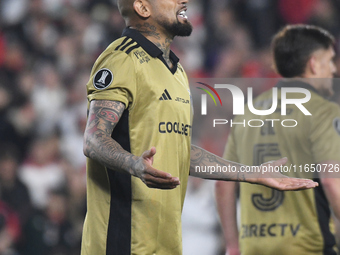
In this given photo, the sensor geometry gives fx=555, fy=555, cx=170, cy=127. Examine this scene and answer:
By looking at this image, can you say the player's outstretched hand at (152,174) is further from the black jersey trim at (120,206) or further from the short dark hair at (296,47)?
the short dark hair at (296,47)

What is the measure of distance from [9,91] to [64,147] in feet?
3.89

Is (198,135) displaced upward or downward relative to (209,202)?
upward

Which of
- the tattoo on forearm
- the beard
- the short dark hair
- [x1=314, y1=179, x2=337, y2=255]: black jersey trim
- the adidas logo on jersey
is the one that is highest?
the short dark hair

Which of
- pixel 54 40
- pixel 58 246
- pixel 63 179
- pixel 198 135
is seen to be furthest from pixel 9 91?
pixel 198 135

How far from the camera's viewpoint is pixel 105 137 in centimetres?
238

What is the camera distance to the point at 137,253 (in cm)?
253

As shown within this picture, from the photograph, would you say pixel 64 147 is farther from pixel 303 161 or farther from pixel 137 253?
pixel 137 253

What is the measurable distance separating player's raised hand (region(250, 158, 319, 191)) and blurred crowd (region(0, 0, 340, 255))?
3628 mm

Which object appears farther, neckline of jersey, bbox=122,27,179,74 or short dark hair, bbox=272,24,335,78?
short dark hair, bbox=272,24,335,78

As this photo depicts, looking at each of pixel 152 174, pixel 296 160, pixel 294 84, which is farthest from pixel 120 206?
pixel 294 84

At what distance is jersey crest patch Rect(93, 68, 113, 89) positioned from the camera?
8.14 feet

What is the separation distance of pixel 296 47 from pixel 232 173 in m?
1.50

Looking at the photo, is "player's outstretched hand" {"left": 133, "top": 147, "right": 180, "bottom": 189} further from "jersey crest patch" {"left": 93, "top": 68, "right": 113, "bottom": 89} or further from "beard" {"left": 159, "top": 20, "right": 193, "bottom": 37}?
"beard" {"left": 159, "top": 20, "right": 193, "bottom": 37}

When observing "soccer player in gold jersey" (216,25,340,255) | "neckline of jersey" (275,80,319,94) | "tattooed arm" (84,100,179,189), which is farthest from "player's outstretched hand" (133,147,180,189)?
"neckline of jersey" (275,80,319,94)
